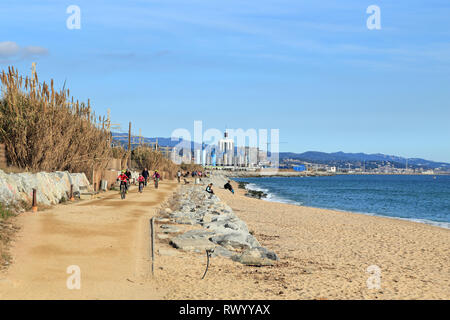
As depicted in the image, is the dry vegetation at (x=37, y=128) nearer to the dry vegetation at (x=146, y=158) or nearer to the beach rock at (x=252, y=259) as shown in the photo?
the beach rock at (x=252, y=259)

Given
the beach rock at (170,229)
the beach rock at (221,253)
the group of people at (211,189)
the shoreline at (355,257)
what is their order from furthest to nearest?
the group of people at (211,189)
the beach rock at (170,229)
the beach rock at (221,253)
the shoreline at (355,257)

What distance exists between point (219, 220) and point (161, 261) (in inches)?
306

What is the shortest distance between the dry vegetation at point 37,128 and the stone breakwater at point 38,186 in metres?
0.99

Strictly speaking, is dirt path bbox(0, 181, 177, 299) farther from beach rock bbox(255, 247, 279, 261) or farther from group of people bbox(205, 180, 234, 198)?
group of people bbox(205, 180, 234, 198)

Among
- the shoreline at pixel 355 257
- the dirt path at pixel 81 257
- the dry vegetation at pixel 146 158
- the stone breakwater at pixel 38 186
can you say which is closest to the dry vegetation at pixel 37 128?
the stone breakwater at pixel 38 186

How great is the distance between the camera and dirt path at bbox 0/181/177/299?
25.7ft

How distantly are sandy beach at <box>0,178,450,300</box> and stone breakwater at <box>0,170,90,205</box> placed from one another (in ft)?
3.20

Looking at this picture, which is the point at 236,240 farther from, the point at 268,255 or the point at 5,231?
the point at 5,231

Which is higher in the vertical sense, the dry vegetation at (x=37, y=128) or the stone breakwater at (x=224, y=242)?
the dry vegetation at (x=37, y=128)

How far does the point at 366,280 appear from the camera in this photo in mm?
10508

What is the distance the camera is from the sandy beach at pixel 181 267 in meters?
8.27

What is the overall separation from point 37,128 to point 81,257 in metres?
11.9
